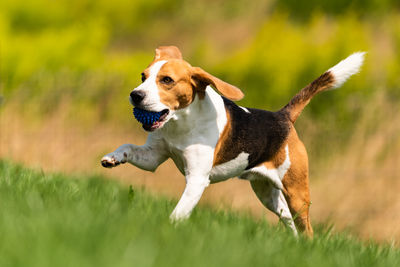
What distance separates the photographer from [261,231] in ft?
12.1

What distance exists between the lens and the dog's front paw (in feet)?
13.3

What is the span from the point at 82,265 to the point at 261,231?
162 cm

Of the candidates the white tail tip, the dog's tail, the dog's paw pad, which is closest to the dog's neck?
the dog's paw pad

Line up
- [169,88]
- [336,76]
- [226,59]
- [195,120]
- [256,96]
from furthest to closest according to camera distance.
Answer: [226,59] < [256,96] < [336,76] < [195,120] < [169,88]

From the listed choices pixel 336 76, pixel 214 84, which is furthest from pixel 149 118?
pixel 336 76

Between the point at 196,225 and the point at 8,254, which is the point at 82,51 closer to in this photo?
the point at 196,225

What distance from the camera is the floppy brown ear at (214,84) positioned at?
4080 mm

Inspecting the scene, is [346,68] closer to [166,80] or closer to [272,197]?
[272,197]

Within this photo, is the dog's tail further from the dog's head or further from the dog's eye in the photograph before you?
the dog's eye

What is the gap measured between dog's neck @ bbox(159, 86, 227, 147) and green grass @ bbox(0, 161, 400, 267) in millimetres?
578

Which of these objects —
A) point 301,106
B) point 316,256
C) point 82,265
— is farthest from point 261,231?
point 301,106

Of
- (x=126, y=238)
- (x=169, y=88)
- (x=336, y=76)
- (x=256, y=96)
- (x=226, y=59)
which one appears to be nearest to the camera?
(x=126, y=238)

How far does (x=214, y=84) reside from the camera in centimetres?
408

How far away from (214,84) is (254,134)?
845 mm
